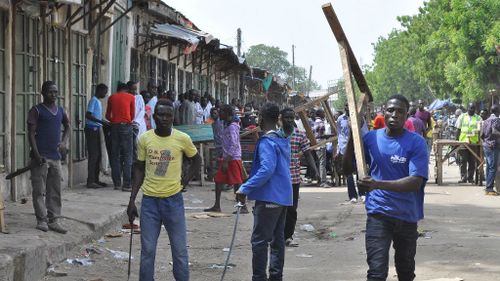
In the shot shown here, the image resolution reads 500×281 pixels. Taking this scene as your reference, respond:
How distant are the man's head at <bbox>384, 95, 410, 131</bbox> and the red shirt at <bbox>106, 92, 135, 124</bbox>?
8.58 meters

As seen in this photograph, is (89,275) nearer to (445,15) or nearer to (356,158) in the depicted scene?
(356,158)

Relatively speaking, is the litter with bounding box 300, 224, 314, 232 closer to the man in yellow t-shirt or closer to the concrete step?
the concrete step

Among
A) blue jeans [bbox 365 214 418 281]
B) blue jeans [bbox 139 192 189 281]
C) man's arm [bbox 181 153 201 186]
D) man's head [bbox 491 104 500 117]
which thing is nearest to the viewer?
blue jeans [bbox 365 214 418 281]

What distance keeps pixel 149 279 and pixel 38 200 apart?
2.77 m

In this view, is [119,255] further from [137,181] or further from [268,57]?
[268,57]

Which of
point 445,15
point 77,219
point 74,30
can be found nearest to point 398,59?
point 445,15

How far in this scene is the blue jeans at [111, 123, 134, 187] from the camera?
45.6ft

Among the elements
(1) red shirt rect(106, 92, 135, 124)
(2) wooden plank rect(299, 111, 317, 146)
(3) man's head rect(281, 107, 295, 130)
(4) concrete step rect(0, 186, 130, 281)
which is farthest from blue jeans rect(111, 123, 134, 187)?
(3) man's head rect(281, 107, 295, 130)

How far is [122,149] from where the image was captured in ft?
46.0

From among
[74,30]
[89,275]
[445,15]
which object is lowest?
[89,275]

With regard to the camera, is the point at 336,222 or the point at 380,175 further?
the point at 336,222

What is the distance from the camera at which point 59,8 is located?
1372 centimetres

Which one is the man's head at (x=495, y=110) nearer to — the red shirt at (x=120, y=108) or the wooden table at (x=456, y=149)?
the wooden table at (x=456, y=149)

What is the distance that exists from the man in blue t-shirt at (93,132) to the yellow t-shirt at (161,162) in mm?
7366
